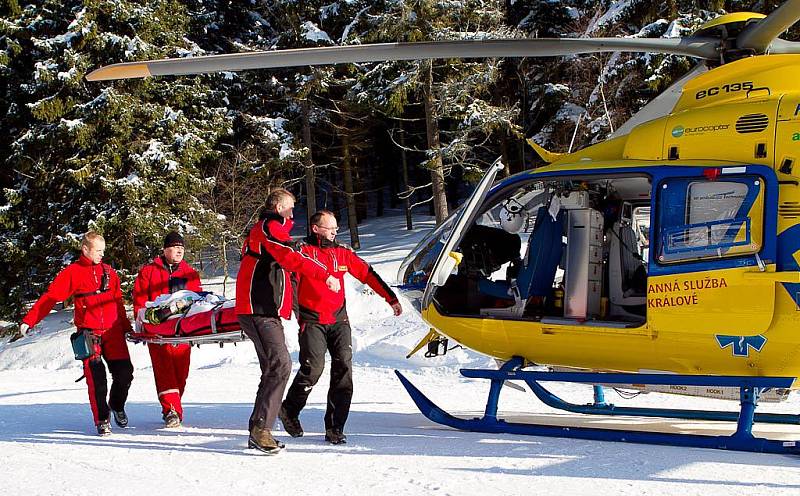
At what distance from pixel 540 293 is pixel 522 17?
23.5 meters

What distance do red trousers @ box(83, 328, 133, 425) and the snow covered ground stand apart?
10.2 inches

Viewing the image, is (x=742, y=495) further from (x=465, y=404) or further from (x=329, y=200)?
(x=329, y=200)

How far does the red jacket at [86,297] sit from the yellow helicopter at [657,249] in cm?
202

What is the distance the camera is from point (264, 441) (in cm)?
502

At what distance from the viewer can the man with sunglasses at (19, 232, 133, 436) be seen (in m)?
6.13

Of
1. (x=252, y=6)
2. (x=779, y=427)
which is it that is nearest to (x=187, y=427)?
(x=779, y=427)

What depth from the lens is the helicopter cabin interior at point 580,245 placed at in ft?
16.5

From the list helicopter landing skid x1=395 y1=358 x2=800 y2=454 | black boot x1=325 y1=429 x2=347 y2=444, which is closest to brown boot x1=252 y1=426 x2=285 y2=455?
black boot x1=325 y1=429 x2=347 y2=444

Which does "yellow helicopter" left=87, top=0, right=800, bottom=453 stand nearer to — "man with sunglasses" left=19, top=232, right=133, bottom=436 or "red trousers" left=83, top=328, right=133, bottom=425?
"man with sunglasses" left=19, top=232, right=133, bottom=436

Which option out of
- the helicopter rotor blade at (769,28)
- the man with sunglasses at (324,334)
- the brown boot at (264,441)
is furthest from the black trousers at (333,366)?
the helicopter rotor blade at (769,28)

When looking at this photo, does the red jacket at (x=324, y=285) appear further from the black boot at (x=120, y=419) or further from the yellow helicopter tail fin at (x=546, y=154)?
the black boot at (x=120, y=419)

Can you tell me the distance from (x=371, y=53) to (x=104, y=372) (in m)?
3.48

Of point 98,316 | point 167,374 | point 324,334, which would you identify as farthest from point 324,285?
point 98,316

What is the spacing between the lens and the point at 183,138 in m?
20.1
